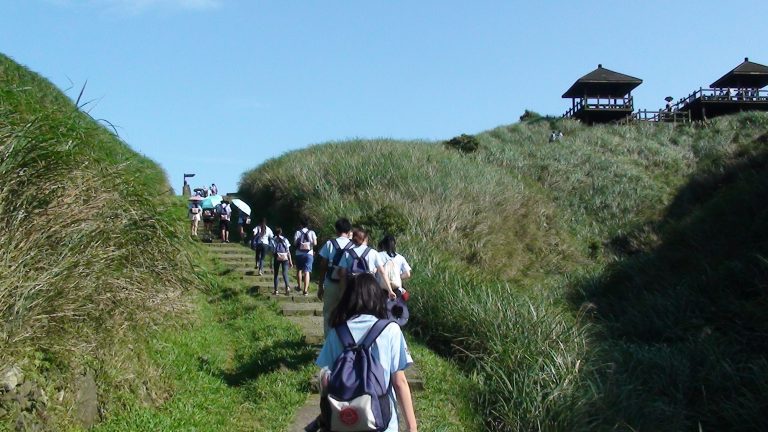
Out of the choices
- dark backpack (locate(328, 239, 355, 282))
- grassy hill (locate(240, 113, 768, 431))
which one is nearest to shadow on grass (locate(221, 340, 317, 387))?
dark backpack (locate(328, 239, 355, 282))

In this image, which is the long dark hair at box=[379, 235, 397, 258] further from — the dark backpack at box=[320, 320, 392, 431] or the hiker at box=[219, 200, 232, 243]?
the hiker at box=[219, 200, 232, 243]

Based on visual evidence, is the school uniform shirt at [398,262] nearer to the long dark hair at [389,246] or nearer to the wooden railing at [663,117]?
the long dark hair at [389,246]

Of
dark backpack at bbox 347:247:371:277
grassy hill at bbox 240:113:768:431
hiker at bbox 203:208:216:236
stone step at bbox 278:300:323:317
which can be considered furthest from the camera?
hiker at bbox 203:208:216:236

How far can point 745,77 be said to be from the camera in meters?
47.8

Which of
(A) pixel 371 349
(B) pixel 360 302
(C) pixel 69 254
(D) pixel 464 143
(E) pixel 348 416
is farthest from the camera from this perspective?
(D) pixel 464 143

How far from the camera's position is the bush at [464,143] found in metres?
33.4

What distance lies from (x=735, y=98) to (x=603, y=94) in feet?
26.4

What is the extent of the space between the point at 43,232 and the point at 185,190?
94.9 ft

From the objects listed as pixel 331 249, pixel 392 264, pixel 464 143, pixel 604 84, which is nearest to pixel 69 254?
pixel 331 249

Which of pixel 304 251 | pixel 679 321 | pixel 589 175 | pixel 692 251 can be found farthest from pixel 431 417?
pixel 589 175

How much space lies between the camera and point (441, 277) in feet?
41.2

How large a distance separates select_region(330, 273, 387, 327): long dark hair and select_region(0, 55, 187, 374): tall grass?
2.38 meters

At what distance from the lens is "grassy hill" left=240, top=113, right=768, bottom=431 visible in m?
8.74

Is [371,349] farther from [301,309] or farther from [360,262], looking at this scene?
[301,309]
